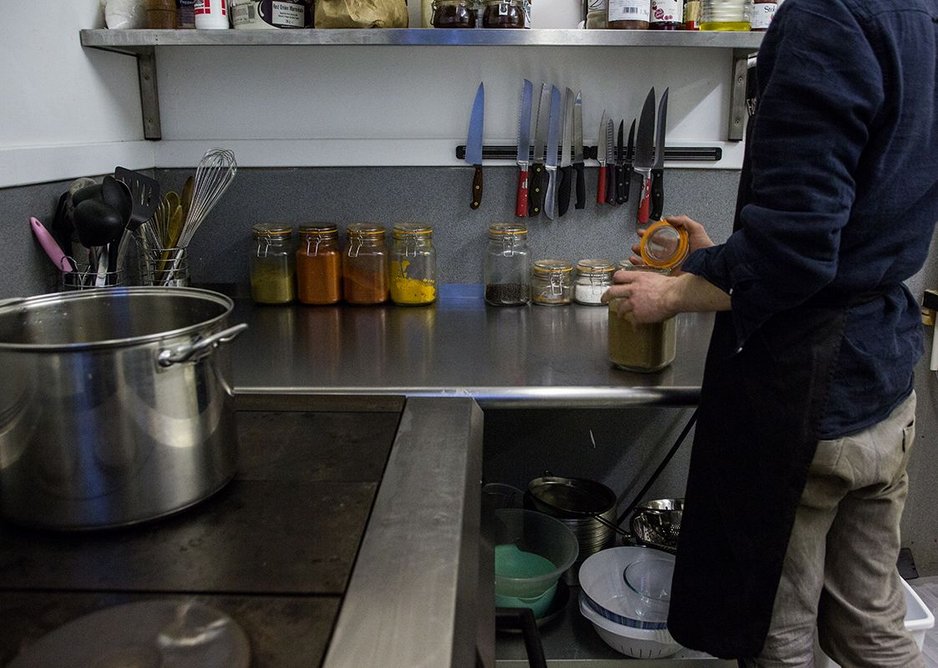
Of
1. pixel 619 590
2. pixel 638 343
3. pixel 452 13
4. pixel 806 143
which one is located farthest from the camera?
pixel 452 13

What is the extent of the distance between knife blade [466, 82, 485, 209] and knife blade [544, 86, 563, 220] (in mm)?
138

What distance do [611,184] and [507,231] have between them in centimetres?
25

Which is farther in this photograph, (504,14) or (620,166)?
(620,166)

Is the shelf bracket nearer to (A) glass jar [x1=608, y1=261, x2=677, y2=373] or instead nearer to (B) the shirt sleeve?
(A) glass jar [x1=608, y1=261, x2=677, y2=373]

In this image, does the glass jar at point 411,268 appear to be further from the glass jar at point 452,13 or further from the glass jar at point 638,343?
the glass jar at point 638,343

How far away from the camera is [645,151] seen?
1.68 meters

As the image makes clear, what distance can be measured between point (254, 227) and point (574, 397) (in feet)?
2.71

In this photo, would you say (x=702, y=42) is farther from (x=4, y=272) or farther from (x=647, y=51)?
(x=4, y=272)

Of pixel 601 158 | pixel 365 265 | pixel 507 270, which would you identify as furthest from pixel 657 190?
pixel 365 265

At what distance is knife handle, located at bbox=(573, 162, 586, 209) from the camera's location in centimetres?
170

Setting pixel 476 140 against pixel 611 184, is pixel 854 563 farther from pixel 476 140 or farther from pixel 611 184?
pixel 476 140

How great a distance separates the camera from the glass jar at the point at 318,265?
1.67 meters

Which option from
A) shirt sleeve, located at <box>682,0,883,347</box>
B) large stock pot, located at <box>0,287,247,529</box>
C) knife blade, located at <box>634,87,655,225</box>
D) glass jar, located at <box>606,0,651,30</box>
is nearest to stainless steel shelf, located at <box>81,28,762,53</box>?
glass jar, located at <box>606,0,651,30</box>

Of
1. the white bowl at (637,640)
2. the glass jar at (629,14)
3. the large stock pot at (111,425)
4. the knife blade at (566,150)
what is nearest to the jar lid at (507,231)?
the knife blade at (566,150)
